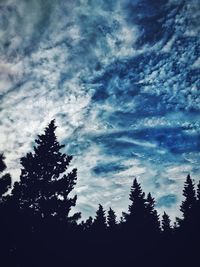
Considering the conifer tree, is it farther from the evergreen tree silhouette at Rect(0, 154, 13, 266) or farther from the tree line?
the evergreen tree silhouette at Rect(0, 154, 13, 266)

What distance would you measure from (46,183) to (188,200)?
32.0 m

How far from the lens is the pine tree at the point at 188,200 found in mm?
43734

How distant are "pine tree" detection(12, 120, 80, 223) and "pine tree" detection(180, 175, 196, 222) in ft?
91.1

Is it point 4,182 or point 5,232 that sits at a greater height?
point 4,182

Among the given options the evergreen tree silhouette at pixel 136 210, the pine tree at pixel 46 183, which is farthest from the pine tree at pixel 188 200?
the pine tree at pixel 46 183

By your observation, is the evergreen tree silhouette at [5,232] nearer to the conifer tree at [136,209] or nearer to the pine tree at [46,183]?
the pine tree at [46,183]

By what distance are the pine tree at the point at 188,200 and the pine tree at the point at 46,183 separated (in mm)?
27770

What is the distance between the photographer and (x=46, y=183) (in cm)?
2148

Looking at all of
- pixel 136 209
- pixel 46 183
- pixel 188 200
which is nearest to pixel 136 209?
pixel 136 209

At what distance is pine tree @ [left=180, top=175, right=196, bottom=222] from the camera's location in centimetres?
4373

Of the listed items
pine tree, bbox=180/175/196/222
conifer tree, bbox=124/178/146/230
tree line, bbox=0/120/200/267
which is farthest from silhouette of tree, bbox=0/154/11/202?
pine tree, bbox=180/175/196/222

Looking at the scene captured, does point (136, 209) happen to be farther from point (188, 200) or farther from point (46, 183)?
point (46, 183)

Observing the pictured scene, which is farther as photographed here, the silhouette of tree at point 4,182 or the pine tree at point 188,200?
the pine tree at point 188,200

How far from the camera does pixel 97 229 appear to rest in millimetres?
38000
